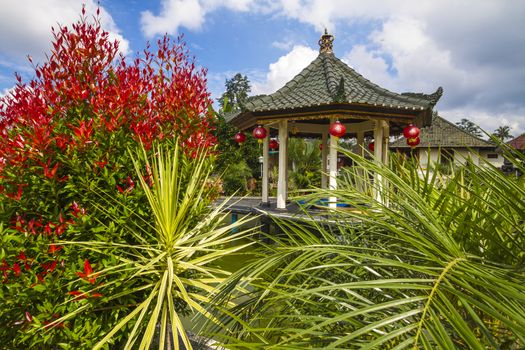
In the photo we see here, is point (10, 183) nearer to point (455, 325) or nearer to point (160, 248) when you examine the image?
point (160, 248)

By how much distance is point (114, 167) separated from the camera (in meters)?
2.09

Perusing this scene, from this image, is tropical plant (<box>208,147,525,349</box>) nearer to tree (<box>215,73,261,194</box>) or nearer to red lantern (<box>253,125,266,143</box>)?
red lantern (<box>253,125,266,143</box>)

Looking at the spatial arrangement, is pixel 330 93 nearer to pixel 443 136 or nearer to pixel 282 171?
pixel 282 171

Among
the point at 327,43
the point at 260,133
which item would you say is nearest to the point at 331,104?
the point at 260,133

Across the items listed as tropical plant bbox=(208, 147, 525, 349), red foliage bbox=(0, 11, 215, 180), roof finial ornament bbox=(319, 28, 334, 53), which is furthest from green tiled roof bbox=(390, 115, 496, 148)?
tropical plant bbox=(208, 147, 525, 349)

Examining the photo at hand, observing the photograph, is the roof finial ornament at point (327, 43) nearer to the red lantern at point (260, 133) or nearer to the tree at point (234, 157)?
the red lantern at point (260, 133)

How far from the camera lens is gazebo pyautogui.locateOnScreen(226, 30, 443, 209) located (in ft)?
21.4

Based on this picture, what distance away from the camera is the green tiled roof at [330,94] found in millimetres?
6371

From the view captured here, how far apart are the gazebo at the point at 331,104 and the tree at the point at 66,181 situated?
4018mm

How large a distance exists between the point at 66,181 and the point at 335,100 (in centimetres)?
529

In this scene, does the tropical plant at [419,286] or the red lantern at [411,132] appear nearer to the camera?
the tropical plant at [419,286]

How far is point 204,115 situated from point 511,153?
219 cm

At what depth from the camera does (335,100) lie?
6.17m

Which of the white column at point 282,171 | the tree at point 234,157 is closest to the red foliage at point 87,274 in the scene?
the white column at point 282,171
